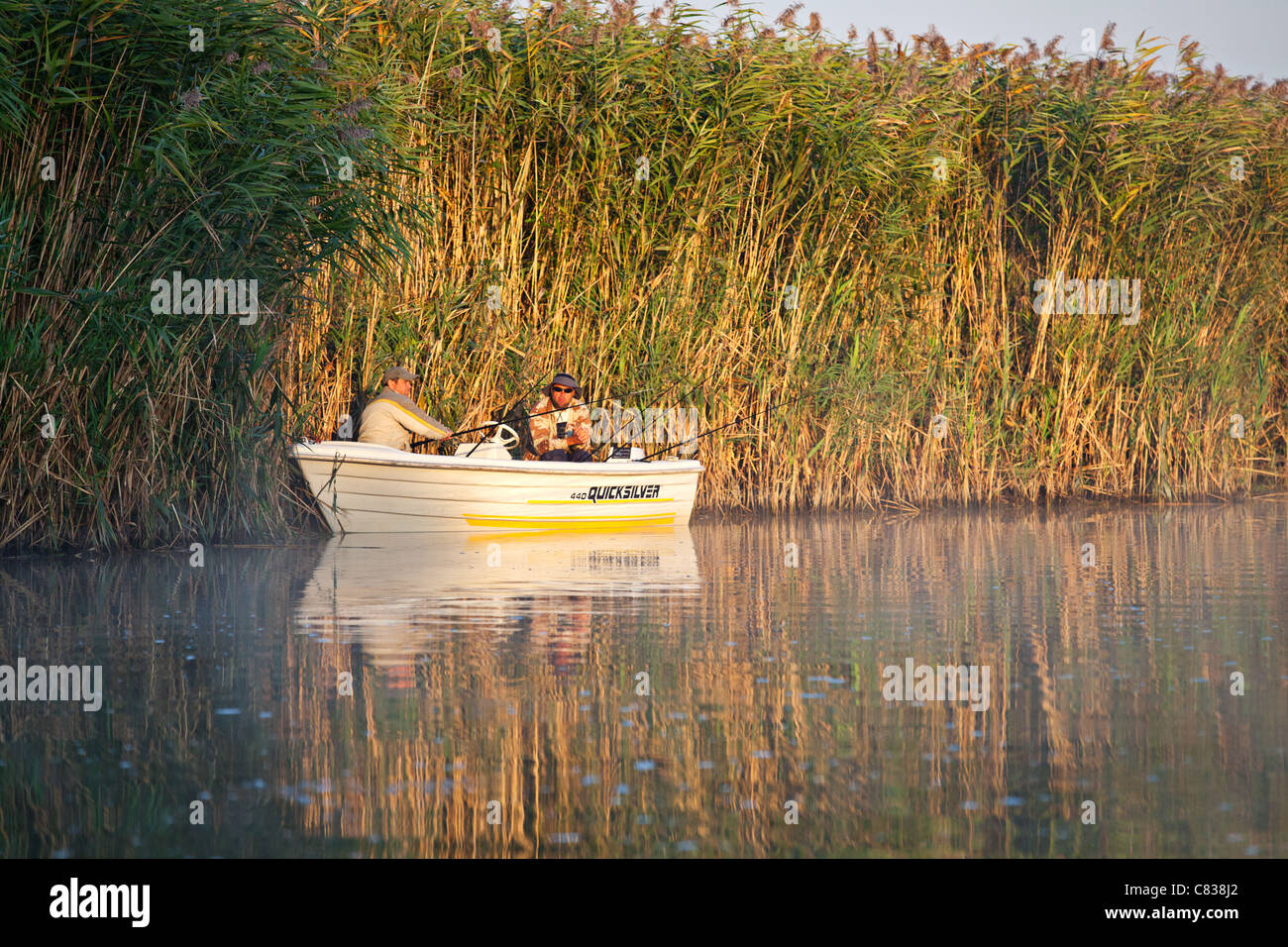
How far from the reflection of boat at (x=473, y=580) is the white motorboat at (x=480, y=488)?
149 millimetres

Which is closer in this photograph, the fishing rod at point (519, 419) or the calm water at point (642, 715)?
the calm water at point (642, 715)

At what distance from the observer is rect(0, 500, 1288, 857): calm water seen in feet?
11.5

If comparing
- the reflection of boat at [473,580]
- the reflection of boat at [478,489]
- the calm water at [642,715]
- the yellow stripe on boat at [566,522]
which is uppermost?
the reflection of boat at [478,489]

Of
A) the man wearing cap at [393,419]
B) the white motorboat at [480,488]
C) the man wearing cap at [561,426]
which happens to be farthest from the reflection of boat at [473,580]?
the man wearing cap at [393,419]

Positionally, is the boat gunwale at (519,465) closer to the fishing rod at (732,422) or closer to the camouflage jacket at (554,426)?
the camouflage jacket at (554,426)

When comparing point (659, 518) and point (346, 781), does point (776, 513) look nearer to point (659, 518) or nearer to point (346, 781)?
point (659, 518)

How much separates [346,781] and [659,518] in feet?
26.6

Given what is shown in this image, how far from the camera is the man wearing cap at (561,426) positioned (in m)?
11.7

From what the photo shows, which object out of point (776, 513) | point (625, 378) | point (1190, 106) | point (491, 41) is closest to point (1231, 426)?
point (1190, 106)

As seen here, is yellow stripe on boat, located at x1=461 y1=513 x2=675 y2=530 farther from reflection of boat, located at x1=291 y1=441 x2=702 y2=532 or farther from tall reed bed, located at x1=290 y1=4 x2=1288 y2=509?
tall reed bed, located at x1=290 y1=4 x2=1288 y2=509

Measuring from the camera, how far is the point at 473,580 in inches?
322

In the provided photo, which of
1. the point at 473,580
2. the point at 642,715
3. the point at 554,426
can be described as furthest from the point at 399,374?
the point at 642,715

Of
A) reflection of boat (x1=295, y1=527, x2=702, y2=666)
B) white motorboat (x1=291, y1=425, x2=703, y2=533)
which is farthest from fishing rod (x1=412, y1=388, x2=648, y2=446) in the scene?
reflection of boat (x1=295, y1=527, x2=702, y2=666)

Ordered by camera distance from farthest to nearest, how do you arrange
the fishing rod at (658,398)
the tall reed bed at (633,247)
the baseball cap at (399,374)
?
the fishing rod at (658,398), the baseball cap at (399,374), the tall reed bed at (633,247)
